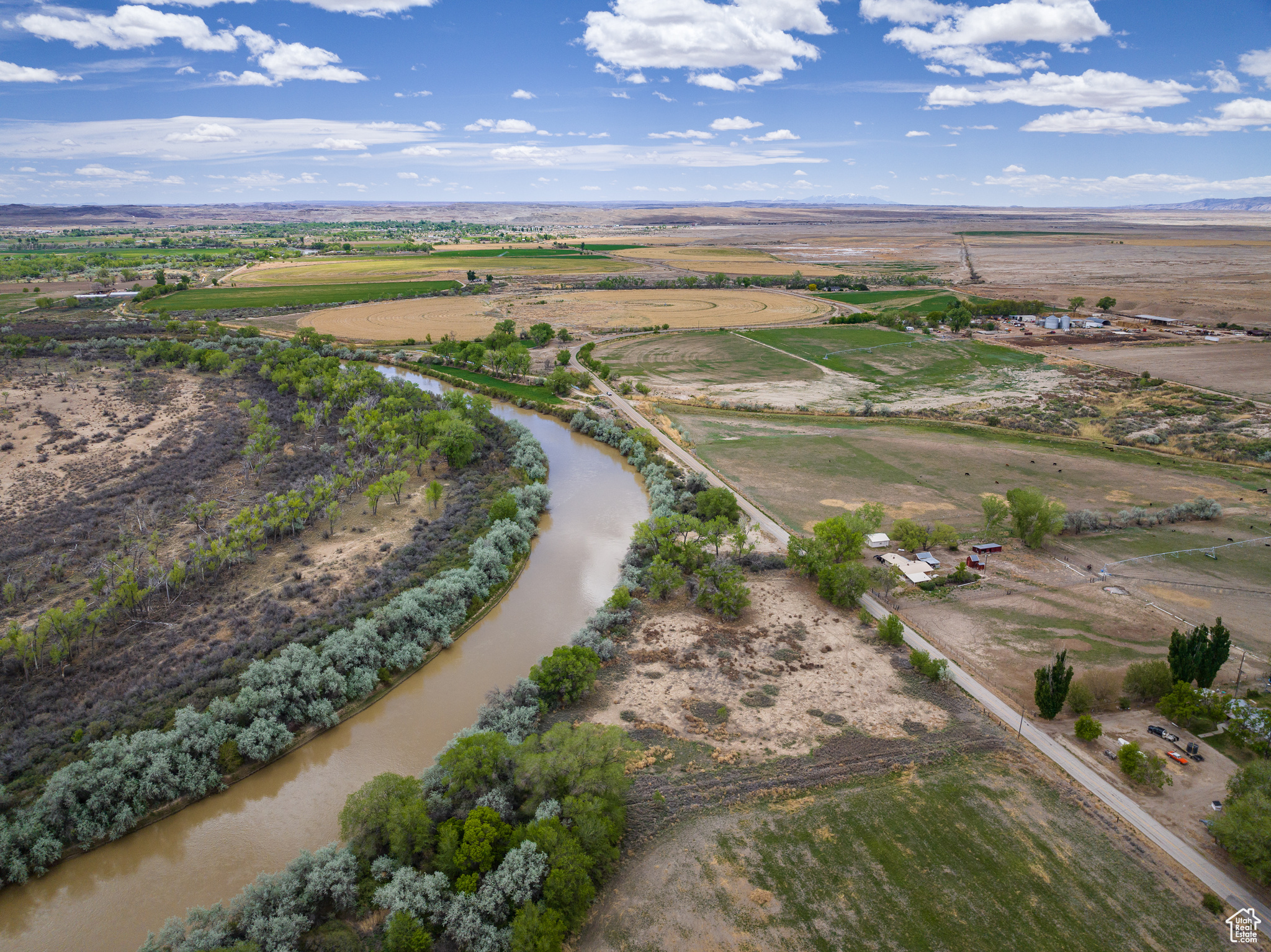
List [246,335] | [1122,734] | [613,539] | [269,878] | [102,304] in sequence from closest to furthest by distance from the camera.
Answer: [269,878] < [1122,734] < [613,539] < [246,335] < [102,304]

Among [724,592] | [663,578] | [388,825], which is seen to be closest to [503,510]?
[663,578]

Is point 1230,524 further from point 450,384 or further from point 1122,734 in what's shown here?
point 450,384

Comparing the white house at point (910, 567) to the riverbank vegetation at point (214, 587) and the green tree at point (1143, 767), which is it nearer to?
the green tree at point (1143, 767)

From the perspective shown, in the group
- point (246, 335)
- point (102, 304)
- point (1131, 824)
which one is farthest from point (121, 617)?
point (102, 304)

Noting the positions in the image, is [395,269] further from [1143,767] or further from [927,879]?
[1143,767]

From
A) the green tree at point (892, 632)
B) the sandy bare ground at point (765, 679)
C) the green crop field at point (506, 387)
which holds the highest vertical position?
the green crop field at point (506, 387)

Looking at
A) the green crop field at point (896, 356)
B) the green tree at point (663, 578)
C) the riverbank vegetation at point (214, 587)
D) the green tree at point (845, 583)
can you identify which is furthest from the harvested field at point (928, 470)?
the green crop field at point (896, 356)
